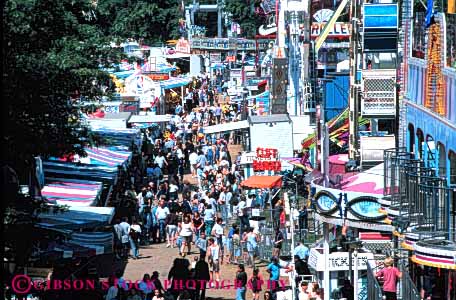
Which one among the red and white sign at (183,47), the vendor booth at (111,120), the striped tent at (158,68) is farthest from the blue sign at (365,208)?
the red and white sign at (183,47)

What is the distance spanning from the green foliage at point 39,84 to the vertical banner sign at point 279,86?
70.4 feet

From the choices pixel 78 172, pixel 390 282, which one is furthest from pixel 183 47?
pixel 390 282

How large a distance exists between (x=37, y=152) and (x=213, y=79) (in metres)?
66.9

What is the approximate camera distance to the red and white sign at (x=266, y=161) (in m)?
38.9

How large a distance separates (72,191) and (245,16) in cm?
7596

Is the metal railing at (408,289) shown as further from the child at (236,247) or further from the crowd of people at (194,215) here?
the child at (236,247)

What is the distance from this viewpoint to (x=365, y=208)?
90.7 feet

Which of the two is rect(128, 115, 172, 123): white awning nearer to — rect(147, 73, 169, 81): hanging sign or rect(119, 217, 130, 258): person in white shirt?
rect(147, 73, 169, 81): hanging sign

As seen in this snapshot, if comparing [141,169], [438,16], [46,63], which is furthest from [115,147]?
[438,16]

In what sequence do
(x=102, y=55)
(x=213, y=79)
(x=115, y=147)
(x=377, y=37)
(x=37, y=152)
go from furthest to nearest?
(x=213, y=79)
(x=115, y=147)
(x=102, y=55)
(x=377, y=37)
(x=37, y=152)

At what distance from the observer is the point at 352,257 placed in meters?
23.8

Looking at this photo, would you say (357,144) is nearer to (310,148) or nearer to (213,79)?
(310,148)

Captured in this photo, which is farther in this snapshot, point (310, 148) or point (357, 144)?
point (310, 148)

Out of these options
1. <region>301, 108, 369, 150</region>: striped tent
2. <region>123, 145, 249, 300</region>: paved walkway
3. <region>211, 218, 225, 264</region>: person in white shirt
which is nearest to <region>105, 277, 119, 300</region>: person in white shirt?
<region>123, 145, 249, 300</region>: paved walkway
